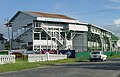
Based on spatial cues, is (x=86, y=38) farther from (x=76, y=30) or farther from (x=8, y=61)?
(x=8, y=61)

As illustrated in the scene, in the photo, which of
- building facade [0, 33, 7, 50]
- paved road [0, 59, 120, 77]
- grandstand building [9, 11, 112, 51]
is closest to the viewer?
paved road [0, 59, 120, 77]

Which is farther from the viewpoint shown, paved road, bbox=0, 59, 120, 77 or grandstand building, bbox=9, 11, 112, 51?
grandstand building, bbox=9, 11, 112, 51

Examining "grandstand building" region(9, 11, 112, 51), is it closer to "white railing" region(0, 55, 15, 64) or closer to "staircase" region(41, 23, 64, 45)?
"staircase" region(41, 23, 64, 45)

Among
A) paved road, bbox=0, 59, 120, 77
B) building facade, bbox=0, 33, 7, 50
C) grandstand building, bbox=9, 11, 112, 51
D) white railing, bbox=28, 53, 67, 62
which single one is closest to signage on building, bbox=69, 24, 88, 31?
grandstand building, bbox=9, 11, 112, 51

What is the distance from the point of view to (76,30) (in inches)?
3853

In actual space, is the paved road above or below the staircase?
below

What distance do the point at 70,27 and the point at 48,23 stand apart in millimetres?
7466

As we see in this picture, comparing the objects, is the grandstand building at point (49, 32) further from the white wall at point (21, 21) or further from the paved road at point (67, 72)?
the paved road at point (67, 72)

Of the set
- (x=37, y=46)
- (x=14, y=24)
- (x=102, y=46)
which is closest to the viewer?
(x=37, y=46)

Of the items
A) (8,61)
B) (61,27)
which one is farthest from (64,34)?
(8,61)

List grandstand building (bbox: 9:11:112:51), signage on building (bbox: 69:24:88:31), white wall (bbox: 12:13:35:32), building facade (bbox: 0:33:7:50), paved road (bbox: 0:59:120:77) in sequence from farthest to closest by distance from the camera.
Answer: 1. building facade (bbox: 0:33:7:50)
2. signage on building (bbox: 69:24:88:31)
3. white wall (bbox: 12:13:35:32)
4. grandstand building (bbox: 9:11:112:51)
5. paved road (bbox: 0:59:120:77)

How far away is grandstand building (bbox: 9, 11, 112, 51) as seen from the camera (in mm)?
89812

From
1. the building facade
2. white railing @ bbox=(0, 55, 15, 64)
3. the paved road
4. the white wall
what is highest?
the white wall

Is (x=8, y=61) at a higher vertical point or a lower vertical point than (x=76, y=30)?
lower
